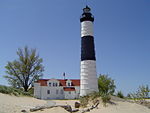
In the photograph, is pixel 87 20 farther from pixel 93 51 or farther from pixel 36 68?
pixel 36 68

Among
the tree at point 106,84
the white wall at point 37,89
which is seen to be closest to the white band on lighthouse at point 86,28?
the tree at point 106,84

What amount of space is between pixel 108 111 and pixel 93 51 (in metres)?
8.06

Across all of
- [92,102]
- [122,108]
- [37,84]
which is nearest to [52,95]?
[37,84]

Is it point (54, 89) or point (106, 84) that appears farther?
point (54, 89)

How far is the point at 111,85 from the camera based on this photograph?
31969 mm

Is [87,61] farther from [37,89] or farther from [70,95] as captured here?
[37,89]

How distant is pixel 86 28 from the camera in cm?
2008

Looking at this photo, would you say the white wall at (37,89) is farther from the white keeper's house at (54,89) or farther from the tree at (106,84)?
the tree at (106,84)

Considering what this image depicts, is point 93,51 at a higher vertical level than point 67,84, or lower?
higher

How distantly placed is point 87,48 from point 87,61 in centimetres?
152

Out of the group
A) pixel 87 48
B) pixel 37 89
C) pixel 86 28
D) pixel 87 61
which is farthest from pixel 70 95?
pixel 86 28

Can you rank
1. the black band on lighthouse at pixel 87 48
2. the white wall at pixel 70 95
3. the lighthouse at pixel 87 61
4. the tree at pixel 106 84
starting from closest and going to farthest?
the lighthouse at pixel 87 61
the black band on lighthouse at pixel 87 48
the tree at pixel 106 84
the white wall at pixel 70 95

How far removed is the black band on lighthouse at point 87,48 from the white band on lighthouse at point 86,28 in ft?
1.62

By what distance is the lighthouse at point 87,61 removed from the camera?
18938 millimetres
